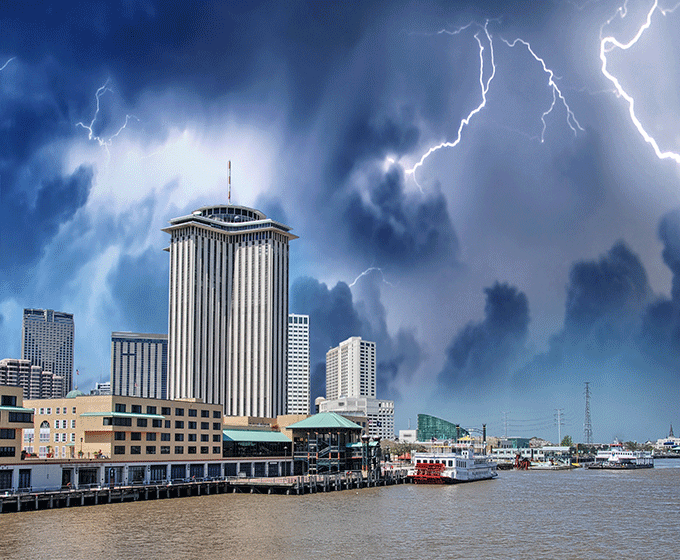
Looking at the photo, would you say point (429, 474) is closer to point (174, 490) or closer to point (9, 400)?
point (174, 490)

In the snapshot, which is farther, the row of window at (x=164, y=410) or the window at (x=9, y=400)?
the row of window at (x=164, y=410)

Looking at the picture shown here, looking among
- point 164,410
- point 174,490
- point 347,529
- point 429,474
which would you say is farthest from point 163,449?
point 429,474

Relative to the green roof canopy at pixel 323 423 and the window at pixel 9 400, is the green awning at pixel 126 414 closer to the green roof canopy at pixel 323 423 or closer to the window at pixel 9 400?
the window at pixel 9 400

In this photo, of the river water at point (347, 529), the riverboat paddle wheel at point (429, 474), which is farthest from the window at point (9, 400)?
the riverboat paddle wheel at point (429, 474)

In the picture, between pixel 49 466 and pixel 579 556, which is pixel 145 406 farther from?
pixel 579 556

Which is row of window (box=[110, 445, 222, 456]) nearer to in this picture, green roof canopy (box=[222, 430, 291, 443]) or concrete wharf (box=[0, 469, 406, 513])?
green roof canopy (box=[222, 430, 291, 443])


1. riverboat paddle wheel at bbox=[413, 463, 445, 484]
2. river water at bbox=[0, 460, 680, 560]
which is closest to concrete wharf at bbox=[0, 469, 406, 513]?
river water at bbox=[0, 460, 680, 560]
